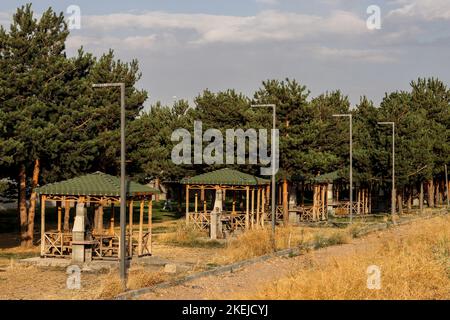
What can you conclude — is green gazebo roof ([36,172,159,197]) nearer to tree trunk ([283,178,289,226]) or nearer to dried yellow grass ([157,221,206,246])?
dried yellow grass ([157,221,206,246])

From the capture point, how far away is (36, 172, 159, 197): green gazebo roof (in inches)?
1081

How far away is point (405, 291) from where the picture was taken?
1784cm

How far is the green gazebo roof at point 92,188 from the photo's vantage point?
27453 mm

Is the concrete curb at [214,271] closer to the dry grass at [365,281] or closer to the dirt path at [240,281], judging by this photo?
the dirt path at [240,281]

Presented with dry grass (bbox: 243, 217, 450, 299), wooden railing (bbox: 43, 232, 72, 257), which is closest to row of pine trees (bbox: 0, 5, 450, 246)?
wooden railing (bbox: 43, 232, 72, 257)

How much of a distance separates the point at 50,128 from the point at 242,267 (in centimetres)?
1189

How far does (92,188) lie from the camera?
90.8 ft

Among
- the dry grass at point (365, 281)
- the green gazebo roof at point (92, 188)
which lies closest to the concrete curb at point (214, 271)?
the dry grass at point (365, 281)

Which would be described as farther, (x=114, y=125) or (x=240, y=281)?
(x=114, y=125)

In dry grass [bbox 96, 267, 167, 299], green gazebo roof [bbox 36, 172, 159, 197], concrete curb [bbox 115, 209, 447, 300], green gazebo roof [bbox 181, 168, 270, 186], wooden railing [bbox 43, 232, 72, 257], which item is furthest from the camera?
green gazebo roof [bbox 181, 168, 270, 186]

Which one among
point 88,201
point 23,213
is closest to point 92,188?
point 88,201

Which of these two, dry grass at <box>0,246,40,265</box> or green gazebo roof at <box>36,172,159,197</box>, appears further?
dry grass at <box>0,246,40,265</box>

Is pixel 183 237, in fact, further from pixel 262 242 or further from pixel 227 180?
pixel 262 242

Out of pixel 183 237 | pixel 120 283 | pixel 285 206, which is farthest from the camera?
pixel 285 206
